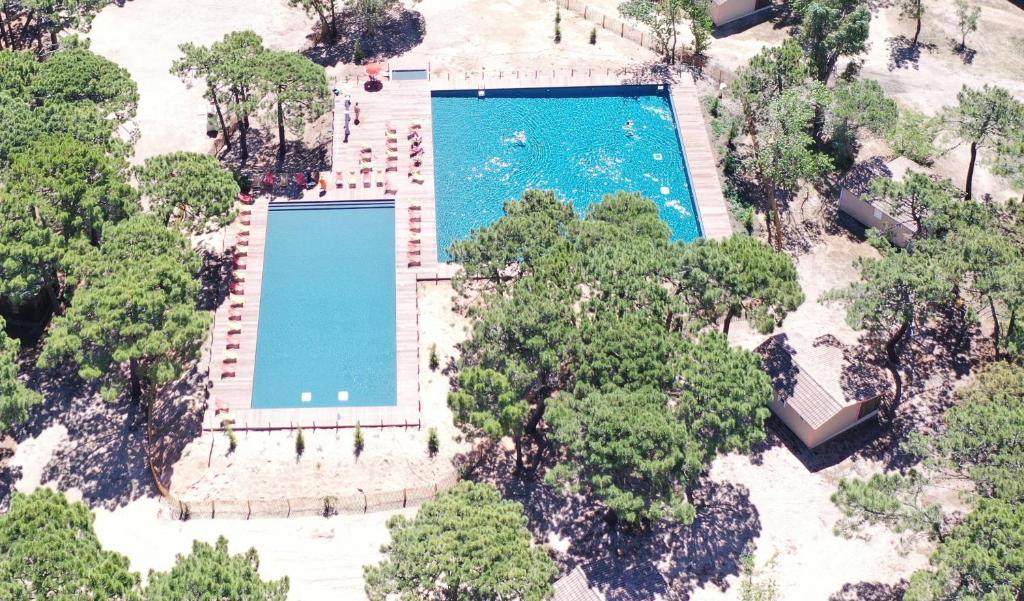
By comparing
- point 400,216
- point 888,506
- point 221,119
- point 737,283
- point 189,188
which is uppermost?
point 189,188

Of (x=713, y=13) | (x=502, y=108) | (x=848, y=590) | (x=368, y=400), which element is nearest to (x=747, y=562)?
(x=848, y=590)

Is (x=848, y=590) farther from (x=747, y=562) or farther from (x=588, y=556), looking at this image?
(x=588, y=556)

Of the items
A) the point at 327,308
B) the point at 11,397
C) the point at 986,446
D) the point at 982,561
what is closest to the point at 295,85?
the point at 327,308

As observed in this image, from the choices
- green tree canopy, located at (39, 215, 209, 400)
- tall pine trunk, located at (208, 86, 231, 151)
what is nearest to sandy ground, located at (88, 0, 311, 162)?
tall pine trunk, located at (208, 86, 231, 151)

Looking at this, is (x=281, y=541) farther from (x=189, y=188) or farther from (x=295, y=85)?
(x=295, y=85)

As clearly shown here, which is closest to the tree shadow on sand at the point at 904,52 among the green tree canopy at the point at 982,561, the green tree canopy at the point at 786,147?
the green tree canopy at the point at 786,147

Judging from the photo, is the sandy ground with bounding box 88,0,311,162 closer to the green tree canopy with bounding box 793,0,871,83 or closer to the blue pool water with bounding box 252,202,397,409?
the blue pool water with bounding box 252,202,397,409
